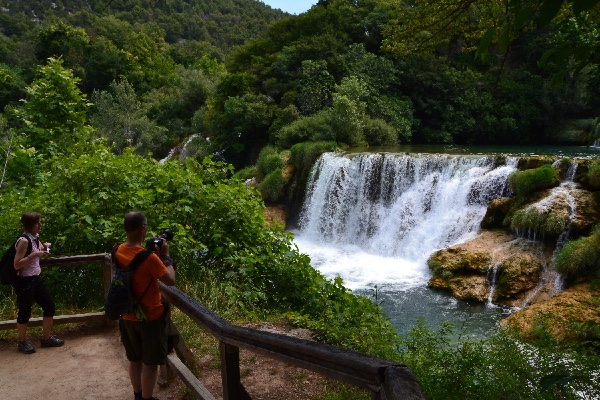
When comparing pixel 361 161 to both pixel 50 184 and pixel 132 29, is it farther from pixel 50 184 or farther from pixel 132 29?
pixel 132 29

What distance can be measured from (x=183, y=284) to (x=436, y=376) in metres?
3.28

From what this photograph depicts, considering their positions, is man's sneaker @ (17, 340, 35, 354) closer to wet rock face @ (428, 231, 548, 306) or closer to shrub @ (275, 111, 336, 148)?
wet rock face @ (428, 231, 548, 306)

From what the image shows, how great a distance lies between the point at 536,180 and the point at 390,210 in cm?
472

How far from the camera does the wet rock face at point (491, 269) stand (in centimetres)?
1184

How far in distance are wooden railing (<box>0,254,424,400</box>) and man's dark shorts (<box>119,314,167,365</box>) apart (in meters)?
0.20

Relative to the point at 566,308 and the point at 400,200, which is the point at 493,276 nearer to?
the point at 566,308

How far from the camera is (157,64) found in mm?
55625

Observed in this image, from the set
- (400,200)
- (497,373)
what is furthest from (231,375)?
(400,200)

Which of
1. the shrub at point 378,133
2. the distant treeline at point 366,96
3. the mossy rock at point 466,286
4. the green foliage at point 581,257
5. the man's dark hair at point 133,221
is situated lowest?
the mossy rock at point 466,286

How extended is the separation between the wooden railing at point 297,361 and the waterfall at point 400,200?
41.0ft

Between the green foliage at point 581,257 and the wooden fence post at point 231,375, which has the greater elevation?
the wooden fence post at point 231,375

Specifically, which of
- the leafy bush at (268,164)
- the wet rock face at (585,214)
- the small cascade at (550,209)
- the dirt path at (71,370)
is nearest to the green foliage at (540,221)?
the small cascade at (550,209)

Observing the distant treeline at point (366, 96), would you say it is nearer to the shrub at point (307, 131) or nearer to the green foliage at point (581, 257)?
the shrub at point (307, 131)

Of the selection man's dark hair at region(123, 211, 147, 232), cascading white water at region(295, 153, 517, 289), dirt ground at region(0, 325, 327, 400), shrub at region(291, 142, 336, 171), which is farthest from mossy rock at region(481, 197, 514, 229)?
man's dark hair at region(123, 211, 147, 232)
